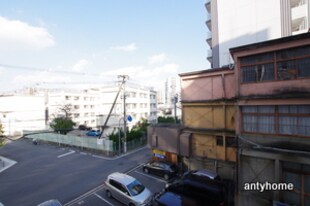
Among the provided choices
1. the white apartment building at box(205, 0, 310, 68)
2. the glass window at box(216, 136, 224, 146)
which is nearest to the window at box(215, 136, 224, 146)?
the glass window at box(216, 136, 224, 146)

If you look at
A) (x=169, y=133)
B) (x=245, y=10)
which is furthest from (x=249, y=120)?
(x=245, y=10)

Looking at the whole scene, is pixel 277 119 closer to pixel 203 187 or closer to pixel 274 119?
pixel 274 119

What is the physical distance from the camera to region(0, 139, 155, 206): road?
14281mm

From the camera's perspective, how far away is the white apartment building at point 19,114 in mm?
44656

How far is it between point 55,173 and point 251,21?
27121mm

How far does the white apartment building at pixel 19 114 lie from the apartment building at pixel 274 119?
163 feet

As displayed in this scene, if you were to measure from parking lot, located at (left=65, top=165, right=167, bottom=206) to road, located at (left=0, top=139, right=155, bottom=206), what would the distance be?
0.31 m

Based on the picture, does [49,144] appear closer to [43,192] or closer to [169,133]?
[43,192]

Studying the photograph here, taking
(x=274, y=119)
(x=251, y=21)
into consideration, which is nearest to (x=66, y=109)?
(x=251, y=21)

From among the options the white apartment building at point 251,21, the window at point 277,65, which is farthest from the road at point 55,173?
→ the white apartment building at point 251,21

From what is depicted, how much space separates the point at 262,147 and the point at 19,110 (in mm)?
52837

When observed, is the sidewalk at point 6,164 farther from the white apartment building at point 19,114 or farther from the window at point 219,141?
the white apartment building at point 19,114

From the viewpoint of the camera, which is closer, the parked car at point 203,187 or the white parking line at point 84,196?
the parked car at point 203,187

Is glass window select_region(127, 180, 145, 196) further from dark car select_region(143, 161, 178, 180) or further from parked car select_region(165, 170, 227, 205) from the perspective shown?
dark car select_region(143, 161, 178, 180)
